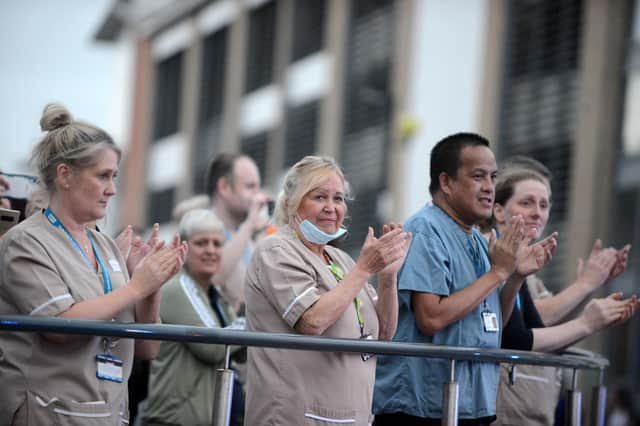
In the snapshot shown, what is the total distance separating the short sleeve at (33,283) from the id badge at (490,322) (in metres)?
1.68

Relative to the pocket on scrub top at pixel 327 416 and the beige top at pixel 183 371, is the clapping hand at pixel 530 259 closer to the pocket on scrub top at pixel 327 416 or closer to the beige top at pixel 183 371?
the pocket on scrub top at pixel 327 416

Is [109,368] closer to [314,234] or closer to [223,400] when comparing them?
[223,400]

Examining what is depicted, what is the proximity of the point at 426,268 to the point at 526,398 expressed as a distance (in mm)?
1096

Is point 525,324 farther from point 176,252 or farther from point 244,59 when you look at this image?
point 244,59

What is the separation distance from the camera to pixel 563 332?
525cm

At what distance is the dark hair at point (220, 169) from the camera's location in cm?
721

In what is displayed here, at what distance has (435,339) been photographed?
15.8 ft

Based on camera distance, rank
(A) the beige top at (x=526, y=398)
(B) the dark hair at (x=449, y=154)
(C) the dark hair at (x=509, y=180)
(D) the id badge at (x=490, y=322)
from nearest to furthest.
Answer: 1. (D) the id badge at (x=490, y=322)
2. (B) the dark hair at (x=449, y=154)
3. (A) the beige top at (x=526, y=398)
4. (C) the dark hair at (x=509, y=180)

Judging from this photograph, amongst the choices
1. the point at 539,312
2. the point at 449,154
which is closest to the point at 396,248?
the point at 449,154

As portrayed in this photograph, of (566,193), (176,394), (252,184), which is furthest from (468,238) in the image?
(566,193)

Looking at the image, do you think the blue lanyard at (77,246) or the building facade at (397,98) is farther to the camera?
the building facade at (397,98)

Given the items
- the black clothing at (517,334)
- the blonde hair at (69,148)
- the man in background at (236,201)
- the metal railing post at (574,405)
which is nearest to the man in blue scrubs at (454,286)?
the black clothing at (517,334)

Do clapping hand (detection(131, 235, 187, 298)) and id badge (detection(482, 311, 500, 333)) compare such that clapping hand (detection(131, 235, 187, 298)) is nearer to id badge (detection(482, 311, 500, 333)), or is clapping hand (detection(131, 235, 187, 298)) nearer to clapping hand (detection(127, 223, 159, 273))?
clapping hand (detection(127, 223, 159, 273))

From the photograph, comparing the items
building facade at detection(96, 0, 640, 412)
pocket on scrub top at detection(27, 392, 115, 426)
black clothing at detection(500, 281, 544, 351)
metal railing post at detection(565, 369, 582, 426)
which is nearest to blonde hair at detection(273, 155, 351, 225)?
black clothing at detection(500, 281, 544, 351)
